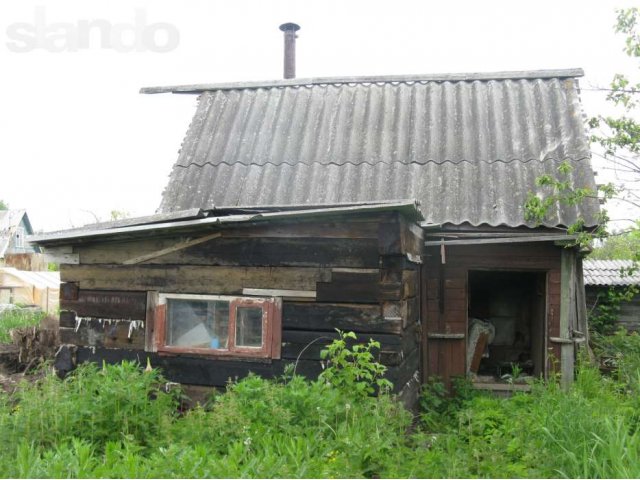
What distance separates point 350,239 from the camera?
19.5 ft

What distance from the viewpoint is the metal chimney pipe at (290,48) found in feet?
45.3

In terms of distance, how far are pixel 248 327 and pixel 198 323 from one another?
0.59 meters

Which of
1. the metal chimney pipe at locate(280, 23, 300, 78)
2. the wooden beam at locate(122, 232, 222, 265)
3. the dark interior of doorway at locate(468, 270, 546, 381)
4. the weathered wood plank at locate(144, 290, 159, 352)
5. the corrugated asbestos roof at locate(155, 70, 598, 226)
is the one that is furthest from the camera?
the metal chimney pipe at locate(280, 23, 300, 78)

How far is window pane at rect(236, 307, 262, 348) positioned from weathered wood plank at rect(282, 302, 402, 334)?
0.30 meters

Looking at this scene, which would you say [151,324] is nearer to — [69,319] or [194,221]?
[69,319]

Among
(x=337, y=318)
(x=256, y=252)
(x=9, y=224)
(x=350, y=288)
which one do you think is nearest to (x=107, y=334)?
(x=256, y=252)

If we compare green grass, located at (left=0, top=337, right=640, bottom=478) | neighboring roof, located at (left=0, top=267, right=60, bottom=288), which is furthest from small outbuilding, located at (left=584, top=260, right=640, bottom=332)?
neighboring roof, located at (left=0, top=267, right=60, bottom=288)

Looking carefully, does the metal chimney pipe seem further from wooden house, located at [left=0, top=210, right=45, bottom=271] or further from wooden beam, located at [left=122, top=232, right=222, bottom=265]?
wooden house, located at [left=0, top=210, right=45, bottom=271]

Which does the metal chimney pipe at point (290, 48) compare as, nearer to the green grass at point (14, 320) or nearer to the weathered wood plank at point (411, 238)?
the weathered wood plank at point (411, 238)

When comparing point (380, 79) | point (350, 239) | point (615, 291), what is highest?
point (380, 79)

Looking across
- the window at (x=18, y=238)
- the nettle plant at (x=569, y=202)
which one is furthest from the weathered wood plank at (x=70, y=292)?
the window at (x=18, y=238)

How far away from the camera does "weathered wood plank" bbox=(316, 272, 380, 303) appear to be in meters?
5.88

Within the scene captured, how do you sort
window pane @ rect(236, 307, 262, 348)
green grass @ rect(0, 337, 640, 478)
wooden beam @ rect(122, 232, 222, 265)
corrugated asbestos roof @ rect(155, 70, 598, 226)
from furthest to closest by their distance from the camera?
1. corrugated asbestos roof @ rect(155, 70, 598, 226)
2. wooden beam @ rect(122, 232, 222, 265)
3. window pane @ rect(236, 307, 262, 348)
4. green grass @ rect(0, 337, 640, 478)

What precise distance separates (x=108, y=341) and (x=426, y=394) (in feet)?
13.3
